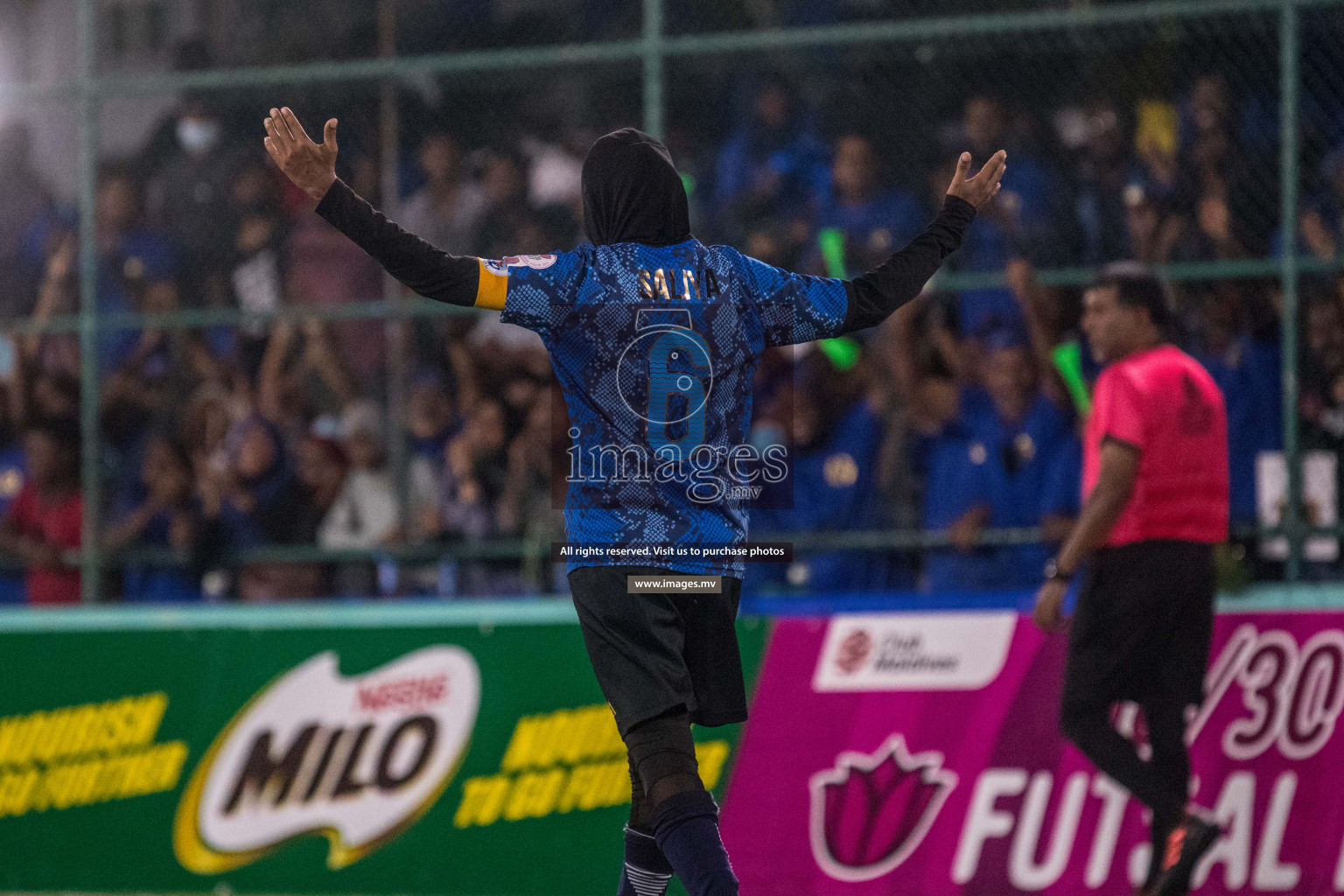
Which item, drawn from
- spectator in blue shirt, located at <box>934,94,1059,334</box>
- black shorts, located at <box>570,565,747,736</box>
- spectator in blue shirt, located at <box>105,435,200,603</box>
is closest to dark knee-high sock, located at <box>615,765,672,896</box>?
black shorts, located at <box>570,565,747,736</box>

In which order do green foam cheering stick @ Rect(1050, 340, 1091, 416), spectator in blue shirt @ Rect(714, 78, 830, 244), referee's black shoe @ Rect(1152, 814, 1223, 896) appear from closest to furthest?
referee's black shoe @ Rect(1152, 814, 1223, 896)
green foam cheering stick @ Rect(1050, 340, 1091, 416)
spectator in blue shirt @ Rect(714, 78, 830, 244)

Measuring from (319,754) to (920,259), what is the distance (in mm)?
3311

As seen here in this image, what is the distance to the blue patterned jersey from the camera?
3.89 meters

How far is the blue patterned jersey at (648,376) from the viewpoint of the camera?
3891 mm

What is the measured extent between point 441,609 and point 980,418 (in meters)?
2.48

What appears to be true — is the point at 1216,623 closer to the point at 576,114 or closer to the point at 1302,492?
the point at 1302,492

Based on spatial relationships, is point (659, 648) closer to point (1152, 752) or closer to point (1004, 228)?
point (1152, 752)

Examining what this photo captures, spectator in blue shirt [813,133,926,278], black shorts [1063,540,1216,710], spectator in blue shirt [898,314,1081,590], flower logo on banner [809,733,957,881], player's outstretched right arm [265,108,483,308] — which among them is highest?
spectator in blue shirt [813,133,926,278]

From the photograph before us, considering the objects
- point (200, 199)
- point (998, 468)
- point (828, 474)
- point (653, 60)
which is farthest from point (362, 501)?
point (998, 468)

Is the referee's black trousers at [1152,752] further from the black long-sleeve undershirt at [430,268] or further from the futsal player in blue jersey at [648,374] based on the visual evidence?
the black long-sleeve undershirt at [430,268]

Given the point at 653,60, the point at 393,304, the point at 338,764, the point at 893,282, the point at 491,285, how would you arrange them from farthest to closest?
the point at 393,304 → the point at 653,60 → the point at 338,764 → the point at 893,282 → the point at 491,285

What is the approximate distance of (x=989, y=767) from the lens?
231 inches

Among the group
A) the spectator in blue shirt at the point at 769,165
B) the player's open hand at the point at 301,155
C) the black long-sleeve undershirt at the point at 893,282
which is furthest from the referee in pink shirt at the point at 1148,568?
the spectator in blue shirt at the point at 769,165

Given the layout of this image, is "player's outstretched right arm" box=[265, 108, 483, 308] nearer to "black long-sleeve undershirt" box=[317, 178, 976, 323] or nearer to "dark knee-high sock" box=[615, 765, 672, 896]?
"black long-sleeve undershirt" box=[317, 178, 976, 323]
